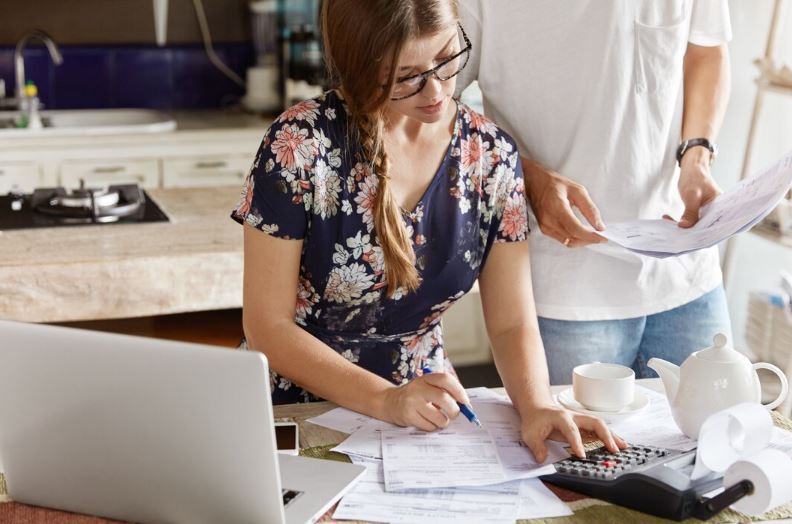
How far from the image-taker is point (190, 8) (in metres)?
4.60

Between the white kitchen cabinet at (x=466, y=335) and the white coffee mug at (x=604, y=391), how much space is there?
259 cm

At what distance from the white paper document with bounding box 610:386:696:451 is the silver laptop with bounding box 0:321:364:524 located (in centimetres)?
48

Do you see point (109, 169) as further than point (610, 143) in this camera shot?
Yes

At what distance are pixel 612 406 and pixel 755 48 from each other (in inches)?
99.4

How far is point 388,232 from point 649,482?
573 mm

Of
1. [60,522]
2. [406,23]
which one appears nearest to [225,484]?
[60,522]

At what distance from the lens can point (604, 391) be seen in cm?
145

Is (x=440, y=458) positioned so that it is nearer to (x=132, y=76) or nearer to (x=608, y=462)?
(x=608, y=462)

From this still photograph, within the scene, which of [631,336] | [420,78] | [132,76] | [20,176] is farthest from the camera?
[132,76]

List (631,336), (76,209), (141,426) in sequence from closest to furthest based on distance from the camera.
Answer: (141,426) < (631,336) < (76,209)

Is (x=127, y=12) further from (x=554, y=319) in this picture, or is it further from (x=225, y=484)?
(x=225, y=484)

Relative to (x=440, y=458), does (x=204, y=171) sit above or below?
below

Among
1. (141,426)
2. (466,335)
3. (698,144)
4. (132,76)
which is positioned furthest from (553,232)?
(132,76)

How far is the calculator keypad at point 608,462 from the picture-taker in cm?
124
